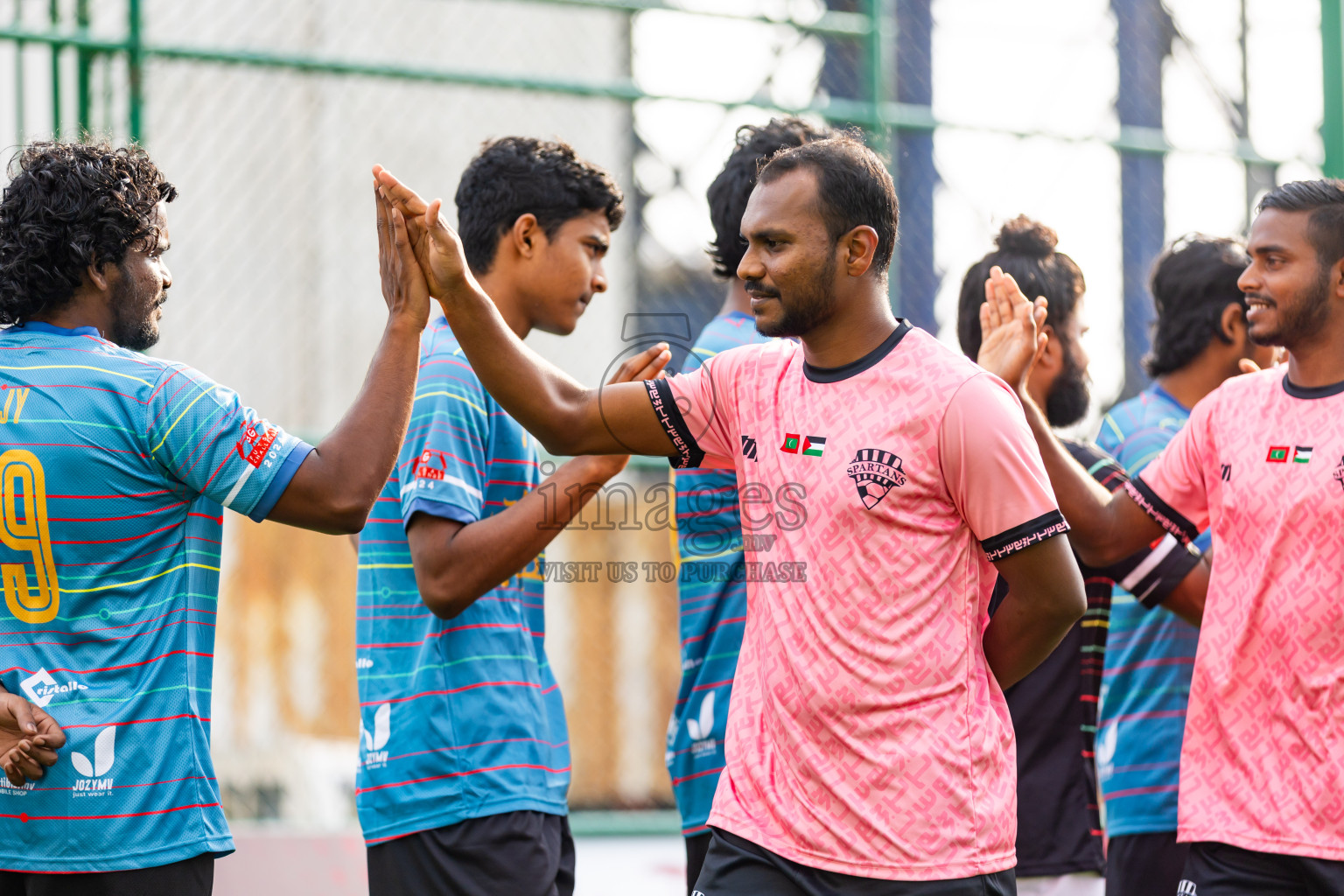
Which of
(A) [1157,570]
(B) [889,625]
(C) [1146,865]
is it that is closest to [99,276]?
(B) [889,625]

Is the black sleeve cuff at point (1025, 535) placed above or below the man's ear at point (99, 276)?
below

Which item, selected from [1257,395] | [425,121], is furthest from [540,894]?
[425,121]

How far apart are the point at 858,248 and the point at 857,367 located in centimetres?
23

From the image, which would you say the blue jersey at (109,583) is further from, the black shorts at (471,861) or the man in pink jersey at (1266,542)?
the man in pink jersey at (1266,542)

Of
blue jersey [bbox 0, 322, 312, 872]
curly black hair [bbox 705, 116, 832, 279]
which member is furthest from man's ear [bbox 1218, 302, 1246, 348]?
blue jersey [bbox 0, 322, 312, 872]

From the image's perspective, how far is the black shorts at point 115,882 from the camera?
231 cm

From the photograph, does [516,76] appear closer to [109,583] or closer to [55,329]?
[55,329]

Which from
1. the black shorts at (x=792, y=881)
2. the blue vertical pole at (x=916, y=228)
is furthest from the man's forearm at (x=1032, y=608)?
the blue vertical pole at (x=916, y=228)

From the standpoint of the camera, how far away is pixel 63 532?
2340 millimetres

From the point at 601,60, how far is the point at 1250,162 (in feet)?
13.3

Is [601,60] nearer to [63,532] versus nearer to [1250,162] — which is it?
[1250,162]

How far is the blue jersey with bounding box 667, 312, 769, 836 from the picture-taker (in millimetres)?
3098

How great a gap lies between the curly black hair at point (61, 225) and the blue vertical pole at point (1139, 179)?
16.6ft

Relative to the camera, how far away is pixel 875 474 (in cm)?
234
